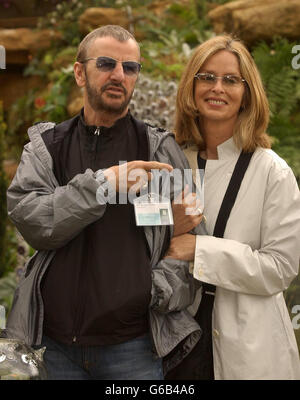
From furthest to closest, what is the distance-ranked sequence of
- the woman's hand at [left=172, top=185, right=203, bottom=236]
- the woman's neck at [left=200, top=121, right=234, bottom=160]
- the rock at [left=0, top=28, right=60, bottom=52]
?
the rock at [left=0, top=28, right=60, bottom=52] < the woman's neck at [left=200, top=121, right=234, bottom=160] < the woman's hand at [left=172, top=185, right=203, bottom=236]

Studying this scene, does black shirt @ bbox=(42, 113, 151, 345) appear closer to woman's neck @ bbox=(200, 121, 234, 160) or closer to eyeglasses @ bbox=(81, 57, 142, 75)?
eyeglasses @ bbox=(81, 57, 142, 75)

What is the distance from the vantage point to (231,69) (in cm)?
230

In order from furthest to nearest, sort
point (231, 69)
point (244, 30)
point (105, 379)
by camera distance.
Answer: point (244, 30) → point (231, 69) → point (105, 379)

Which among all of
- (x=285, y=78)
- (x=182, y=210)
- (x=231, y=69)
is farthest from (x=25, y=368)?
(x=285, y=78)

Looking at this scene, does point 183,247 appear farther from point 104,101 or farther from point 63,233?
point 104,101

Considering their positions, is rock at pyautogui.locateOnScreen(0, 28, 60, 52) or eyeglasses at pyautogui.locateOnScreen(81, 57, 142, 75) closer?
eyeglasses at pyautogui.locateOnScreen(81, 57, 142, 75)

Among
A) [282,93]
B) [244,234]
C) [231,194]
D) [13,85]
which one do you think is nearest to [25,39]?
[13,85]

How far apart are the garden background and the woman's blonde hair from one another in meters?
1.95

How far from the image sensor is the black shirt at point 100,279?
198 cm

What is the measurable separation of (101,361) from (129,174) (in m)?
0.72

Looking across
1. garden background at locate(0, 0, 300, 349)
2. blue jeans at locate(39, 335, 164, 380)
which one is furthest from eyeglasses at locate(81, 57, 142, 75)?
garden background at locate(0, 0, 300, 349)

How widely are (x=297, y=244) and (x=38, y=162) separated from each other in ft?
3.65

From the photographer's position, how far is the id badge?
6.53ft
